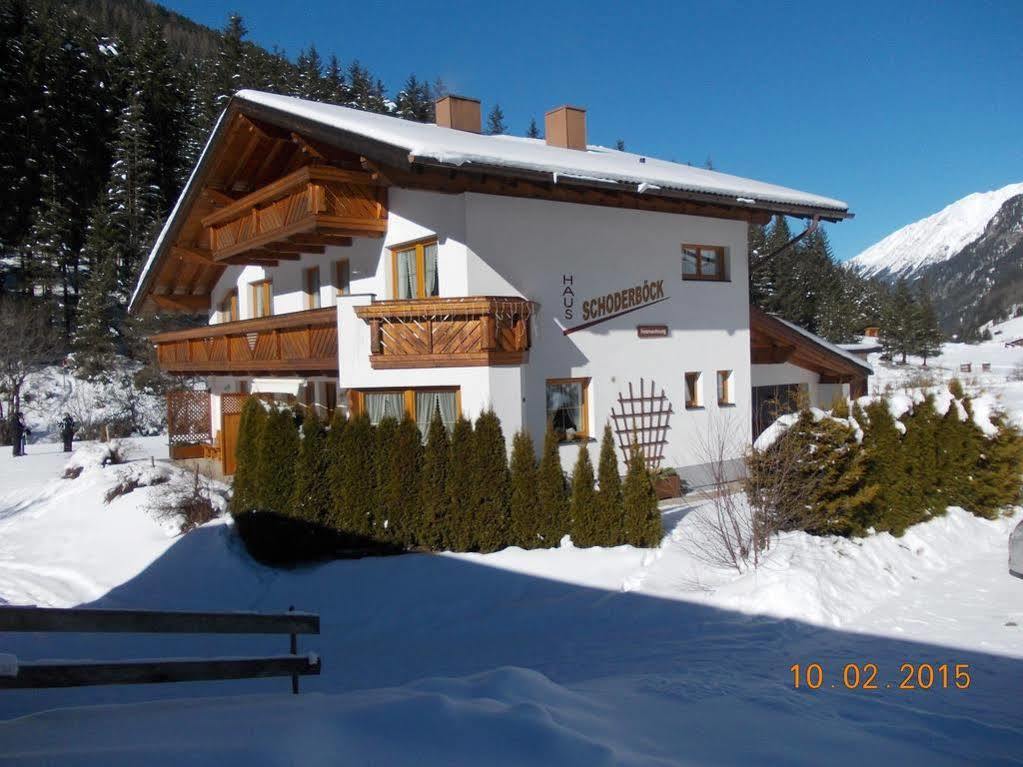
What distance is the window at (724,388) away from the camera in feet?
58.2

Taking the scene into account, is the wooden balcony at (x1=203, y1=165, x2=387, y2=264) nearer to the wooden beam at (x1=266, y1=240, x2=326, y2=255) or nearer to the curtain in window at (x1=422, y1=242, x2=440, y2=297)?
the wooden beam at (x1=266, y1=240, x2=326, y2=255)

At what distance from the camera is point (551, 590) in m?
10.1

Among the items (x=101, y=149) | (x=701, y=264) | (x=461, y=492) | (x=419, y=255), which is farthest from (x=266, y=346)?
(x=101, y=149)

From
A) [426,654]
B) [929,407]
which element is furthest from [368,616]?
[929,407]

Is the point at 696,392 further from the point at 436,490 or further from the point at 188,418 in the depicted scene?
the point at 188,418

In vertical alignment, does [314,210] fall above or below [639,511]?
above

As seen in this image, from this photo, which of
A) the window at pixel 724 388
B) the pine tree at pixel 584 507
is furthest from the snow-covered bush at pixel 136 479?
the window at pixel 724 388

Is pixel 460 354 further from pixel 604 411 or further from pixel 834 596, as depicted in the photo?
pixel 834 596

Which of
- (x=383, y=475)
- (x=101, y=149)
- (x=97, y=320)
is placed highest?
(x=101, y=149)

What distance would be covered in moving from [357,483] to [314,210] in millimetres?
5077

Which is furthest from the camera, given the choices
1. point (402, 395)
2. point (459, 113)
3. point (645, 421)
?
point (459, 113)

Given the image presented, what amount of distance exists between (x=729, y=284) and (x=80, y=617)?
15.9m

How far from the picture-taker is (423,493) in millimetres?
11852

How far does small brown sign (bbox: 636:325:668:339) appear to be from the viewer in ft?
52.2
